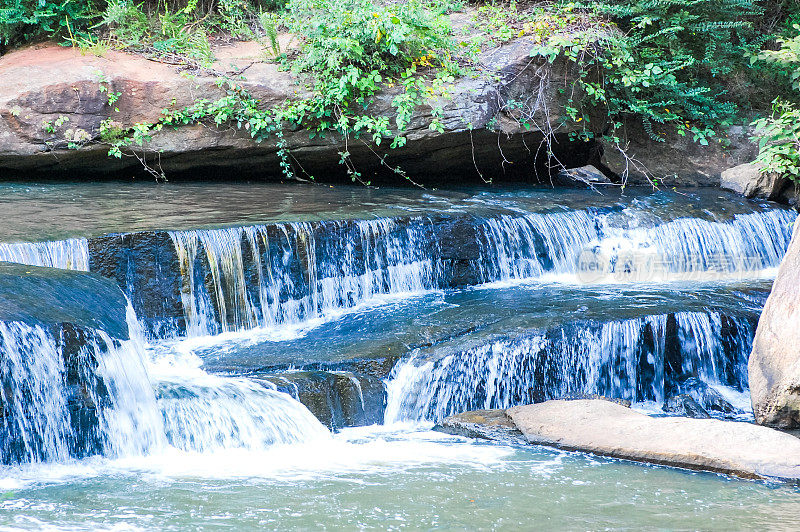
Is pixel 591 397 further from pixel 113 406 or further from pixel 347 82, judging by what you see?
pixel 347 82

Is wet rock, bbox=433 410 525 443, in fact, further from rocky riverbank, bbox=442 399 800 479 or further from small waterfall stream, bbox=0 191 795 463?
small waterfall stream, bbox=0 191 795 463

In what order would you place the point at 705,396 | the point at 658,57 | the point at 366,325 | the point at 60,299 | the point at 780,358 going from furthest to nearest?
the point at 658,57
the point at 366,325
the point at 705,396
the point at 780,358
the point at 60,299

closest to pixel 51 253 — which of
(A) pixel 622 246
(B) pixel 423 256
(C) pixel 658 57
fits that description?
(B) pixel 423 256

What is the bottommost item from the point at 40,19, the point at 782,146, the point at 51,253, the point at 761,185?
the point at 761,185

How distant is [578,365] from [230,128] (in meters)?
5.53

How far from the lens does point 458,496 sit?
13.9 ft

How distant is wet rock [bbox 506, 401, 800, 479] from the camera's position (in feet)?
15.3

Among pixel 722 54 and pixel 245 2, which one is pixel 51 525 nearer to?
pixel 245 2

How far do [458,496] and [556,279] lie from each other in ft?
15.2

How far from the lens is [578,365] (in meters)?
6.36

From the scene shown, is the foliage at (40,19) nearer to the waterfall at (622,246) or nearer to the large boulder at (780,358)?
the waterfall at (622,246)

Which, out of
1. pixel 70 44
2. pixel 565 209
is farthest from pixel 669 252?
pixel 70 44

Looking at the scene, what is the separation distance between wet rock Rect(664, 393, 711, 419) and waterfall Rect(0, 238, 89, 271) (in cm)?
473

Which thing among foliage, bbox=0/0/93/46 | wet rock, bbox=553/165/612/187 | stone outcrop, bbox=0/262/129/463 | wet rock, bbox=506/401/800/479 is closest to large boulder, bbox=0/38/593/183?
foliage, bbox=0/0/93/46
